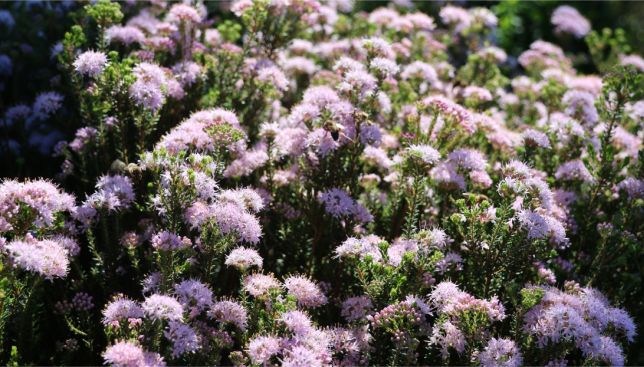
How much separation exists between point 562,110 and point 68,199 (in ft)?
13.6

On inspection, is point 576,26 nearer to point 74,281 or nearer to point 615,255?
point 615,255

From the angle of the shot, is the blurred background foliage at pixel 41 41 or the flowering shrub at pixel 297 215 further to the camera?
the blurred background foliage at pixel 41 41

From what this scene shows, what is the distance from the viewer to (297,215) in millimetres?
4102

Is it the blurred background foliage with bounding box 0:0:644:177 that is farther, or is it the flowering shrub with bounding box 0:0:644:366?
the blurred background foliage with bounding box 0:0:644:177

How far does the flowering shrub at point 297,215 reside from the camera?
119 inches

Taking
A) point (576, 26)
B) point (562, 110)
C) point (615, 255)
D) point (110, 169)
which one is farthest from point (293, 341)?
point (576, 26)

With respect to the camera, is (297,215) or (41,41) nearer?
(297,215)

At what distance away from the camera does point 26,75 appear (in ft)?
18.1

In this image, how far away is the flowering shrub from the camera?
119 inches

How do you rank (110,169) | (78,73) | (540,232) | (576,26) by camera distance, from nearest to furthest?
(540,232) → (110,169) → (78,73) → (576,26)

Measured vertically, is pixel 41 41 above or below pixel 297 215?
above

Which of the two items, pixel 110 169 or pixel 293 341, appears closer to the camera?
pixel 293 341

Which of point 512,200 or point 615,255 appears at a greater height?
point 512,200

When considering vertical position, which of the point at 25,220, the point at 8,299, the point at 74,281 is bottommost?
the point at 74,281
